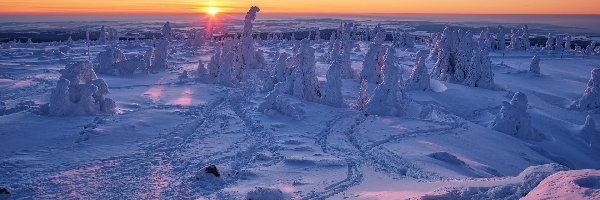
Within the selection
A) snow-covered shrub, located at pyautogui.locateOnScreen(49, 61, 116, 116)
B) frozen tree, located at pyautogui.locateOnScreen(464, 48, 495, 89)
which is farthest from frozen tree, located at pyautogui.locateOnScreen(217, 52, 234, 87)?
frozen tree, located at pyautogui.locateOnScreen(464, 48, 495, 89)

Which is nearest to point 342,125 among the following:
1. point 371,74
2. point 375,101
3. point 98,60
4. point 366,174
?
point 375,101

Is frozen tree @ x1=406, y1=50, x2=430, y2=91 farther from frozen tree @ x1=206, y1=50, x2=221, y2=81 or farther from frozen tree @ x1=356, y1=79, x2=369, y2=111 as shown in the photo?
frozen tree @ x1=206, y1=50, x2=221, y2=81

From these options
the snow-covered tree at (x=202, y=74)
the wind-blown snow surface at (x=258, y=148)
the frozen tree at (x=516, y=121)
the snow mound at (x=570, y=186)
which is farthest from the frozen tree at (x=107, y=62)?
the snow mound at (x=570, y=186)

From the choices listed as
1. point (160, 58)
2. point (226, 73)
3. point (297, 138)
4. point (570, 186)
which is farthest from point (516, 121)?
point (160, 58)

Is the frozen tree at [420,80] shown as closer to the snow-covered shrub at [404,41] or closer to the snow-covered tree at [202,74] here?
the snow-covered tree at [202,74]

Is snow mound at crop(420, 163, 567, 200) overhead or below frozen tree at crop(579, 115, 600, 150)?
overhead

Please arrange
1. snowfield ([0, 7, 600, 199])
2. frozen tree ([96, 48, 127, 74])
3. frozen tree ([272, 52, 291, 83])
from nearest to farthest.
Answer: snowfield ([0, 7, 600, 199]) → frozen tree ([272, 52, 291, 83]) → frozen tree ([96, 48, 127, 74])

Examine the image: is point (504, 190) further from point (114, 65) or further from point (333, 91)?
point (114, 65)
